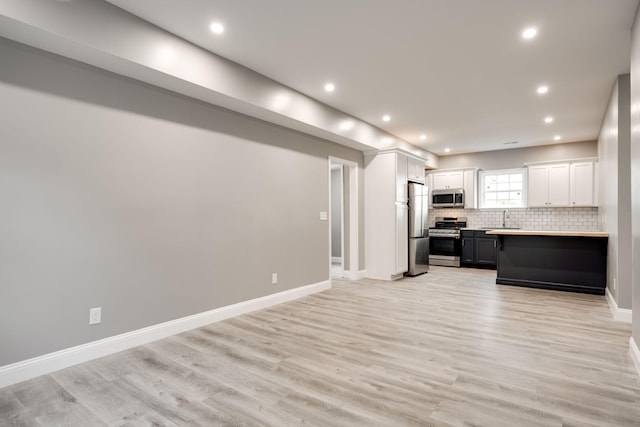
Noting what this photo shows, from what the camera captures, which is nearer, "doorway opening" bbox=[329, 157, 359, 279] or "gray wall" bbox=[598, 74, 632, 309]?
"gray wall" bbox=[598, 74, 632, 309]

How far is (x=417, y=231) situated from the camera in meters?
6.72

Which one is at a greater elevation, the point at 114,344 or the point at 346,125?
the point at 346,125

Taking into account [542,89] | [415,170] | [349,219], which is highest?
[542,89]

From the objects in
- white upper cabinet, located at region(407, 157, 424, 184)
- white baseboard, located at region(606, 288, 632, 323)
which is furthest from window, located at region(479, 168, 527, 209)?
white baseboard, located at region(606, 288, 632, 323)

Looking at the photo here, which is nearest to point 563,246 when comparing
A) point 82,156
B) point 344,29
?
point 344,29

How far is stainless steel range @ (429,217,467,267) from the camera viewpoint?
8.05m

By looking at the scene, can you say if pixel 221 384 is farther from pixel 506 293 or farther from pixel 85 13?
pixel 506 293

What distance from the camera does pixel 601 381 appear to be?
2.41m

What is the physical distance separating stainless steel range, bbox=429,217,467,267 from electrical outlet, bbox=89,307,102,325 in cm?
716

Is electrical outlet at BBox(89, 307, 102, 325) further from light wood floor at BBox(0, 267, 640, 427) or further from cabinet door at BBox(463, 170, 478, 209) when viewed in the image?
cabinet door at BBox(463, 170, 478, 209)

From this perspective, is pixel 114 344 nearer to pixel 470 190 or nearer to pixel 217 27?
pixel 217 27

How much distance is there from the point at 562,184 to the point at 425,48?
569 centimetres

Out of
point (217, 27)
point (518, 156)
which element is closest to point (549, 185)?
A: point (518, 156)

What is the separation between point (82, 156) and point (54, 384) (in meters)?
1.71
